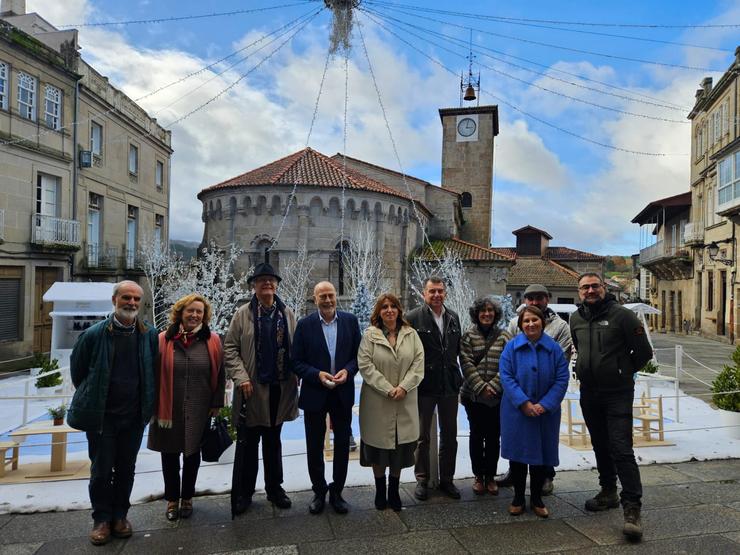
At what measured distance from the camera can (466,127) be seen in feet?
125

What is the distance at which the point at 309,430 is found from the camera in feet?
13.3

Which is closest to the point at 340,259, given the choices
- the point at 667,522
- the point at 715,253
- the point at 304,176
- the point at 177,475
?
the point at 304,176

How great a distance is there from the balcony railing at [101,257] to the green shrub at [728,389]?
64.2 ft

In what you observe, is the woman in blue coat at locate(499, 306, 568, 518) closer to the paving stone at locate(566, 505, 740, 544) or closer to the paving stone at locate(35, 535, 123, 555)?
the paving stone at locate(566, 505, 740, 544)

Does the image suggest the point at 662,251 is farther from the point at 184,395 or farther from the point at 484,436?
the point at 184,395

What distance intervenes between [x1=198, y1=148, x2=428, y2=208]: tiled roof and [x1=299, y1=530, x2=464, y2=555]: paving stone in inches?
676

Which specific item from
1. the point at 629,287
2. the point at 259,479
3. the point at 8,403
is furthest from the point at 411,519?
the point at 629,287

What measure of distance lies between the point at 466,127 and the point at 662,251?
16566 mm

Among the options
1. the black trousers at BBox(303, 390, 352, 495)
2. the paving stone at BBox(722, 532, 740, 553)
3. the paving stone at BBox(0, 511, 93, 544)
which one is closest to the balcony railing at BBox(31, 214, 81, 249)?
the paving stone at BBox(0, 511, 93, 544)

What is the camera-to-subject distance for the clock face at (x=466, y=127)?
1495 inches

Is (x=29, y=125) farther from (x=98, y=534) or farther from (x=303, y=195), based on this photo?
(x=98, y=534)

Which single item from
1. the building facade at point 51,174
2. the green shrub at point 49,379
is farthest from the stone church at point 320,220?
the green shrub at point 49,379

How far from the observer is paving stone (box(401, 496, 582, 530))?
3.74m

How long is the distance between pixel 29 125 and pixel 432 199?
20.4 m
